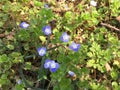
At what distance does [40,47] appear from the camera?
7.33 feet

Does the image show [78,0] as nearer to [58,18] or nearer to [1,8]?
[58,18]

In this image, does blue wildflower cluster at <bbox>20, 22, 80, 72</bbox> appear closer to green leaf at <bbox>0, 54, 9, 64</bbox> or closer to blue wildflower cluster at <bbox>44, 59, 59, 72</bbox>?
blue wildflower cluster at <bbox>44, 59, 59, 72</bbox>

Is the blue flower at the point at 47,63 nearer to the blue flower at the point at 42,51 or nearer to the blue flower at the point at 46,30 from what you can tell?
the blue flower at the point at 42,51

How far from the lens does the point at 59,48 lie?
2281 millimetres

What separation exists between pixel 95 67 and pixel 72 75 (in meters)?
0.16

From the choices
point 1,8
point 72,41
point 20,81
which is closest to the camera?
point 20,81

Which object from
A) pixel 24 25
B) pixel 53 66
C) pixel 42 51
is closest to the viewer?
pixel 53 66

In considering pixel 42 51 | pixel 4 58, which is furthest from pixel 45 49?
pixel 4 58

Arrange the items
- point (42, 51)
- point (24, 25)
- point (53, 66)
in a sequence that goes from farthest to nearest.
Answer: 1. point (24, 25)
2. point (42, 51)
3. point (53, 66)

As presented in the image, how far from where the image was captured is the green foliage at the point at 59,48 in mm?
2141

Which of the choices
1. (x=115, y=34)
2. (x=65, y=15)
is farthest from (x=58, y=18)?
(x=115, y=34)

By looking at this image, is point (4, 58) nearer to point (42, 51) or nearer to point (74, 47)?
point (42, 51)

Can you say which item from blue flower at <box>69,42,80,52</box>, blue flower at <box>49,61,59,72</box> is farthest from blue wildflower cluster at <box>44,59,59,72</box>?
blue flower at <box>69,42,80,52</box>

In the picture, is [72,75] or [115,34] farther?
[115,34]
